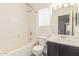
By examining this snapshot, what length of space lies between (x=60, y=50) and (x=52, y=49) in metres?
0.09

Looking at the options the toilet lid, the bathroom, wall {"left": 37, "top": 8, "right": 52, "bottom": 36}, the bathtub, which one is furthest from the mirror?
the bathtub

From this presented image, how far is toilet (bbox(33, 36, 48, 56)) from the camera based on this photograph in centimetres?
173

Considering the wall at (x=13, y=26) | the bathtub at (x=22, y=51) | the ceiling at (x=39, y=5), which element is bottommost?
the bathtub at (x=22, y=51)

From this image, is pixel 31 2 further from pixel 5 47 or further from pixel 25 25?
pixel 5 47

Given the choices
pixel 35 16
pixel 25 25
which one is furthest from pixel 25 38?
pixel 35 16

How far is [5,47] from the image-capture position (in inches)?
67.3

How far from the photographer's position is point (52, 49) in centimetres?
172

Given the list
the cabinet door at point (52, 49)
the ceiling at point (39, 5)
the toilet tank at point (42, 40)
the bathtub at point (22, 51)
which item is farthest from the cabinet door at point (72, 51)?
the ceiling at point (39, 5)

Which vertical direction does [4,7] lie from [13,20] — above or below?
above

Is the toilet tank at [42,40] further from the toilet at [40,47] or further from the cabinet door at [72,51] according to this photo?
the cabinet door at [72,51]

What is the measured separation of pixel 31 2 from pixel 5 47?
0.62m

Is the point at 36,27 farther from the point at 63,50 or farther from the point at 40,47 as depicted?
the point at 63,50

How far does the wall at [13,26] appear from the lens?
5.65ft

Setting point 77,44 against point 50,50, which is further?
point 50,50
